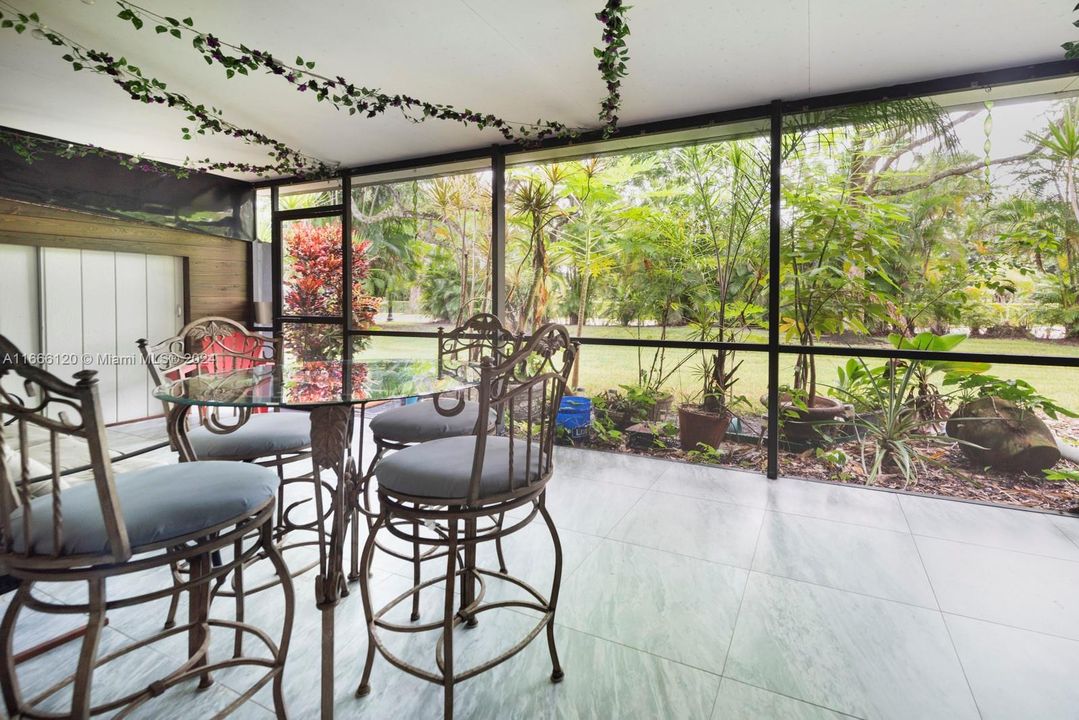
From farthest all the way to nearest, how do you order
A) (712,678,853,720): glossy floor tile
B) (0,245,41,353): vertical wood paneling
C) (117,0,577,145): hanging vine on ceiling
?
1. (0,245,41,353): vertical wood paneling
2. (117,0,577,145): hanging vine on ceiling
3. (712,678,853,720): glossy floor tile

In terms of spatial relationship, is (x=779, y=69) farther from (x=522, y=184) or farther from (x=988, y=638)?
(x=988, y=638)

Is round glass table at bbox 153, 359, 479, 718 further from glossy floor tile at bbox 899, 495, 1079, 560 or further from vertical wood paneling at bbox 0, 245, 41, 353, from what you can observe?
vertical wood paneling at bbox 0, 245, 41, 353

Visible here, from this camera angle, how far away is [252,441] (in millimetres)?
1896

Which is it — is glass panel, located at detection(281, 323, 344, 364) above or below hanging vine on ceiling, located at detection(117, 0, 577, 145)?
below

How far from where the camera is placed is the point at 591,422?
13.8 feet

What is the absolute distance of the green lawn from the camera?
2.98 m

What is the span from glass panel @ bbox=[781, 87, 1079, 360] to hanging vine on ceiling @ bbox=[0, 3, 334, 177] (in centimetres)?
373

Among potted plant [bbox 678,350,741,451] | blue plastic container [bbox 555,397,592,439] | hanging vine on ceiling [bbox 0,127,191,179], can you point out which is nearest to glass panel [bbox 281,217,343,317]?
hanging vine on ceiling [bbox 0,127,191,179]

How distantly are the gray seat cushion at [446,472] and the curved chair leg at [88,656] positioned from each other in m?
0.61

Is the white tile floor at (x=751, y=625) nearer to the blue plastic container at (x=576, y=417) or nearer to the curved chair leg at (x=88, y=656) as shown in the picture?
the curved chair leg at (x=88, y=656)

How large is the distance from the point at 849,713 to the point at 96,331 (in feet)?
18.4

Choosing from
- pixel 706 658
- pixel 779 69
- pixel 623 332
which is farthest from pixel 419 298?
pixel 706 658

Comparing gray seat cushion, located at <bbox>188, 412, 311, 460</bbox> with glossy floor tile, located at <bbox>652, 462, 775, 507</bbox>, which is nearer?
gray seat cushion, located at <bbox>188, 412, 311, 460</bbox>

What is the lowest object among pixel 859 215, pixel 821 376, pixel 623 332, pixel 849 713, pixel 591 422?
pixel 849 713
